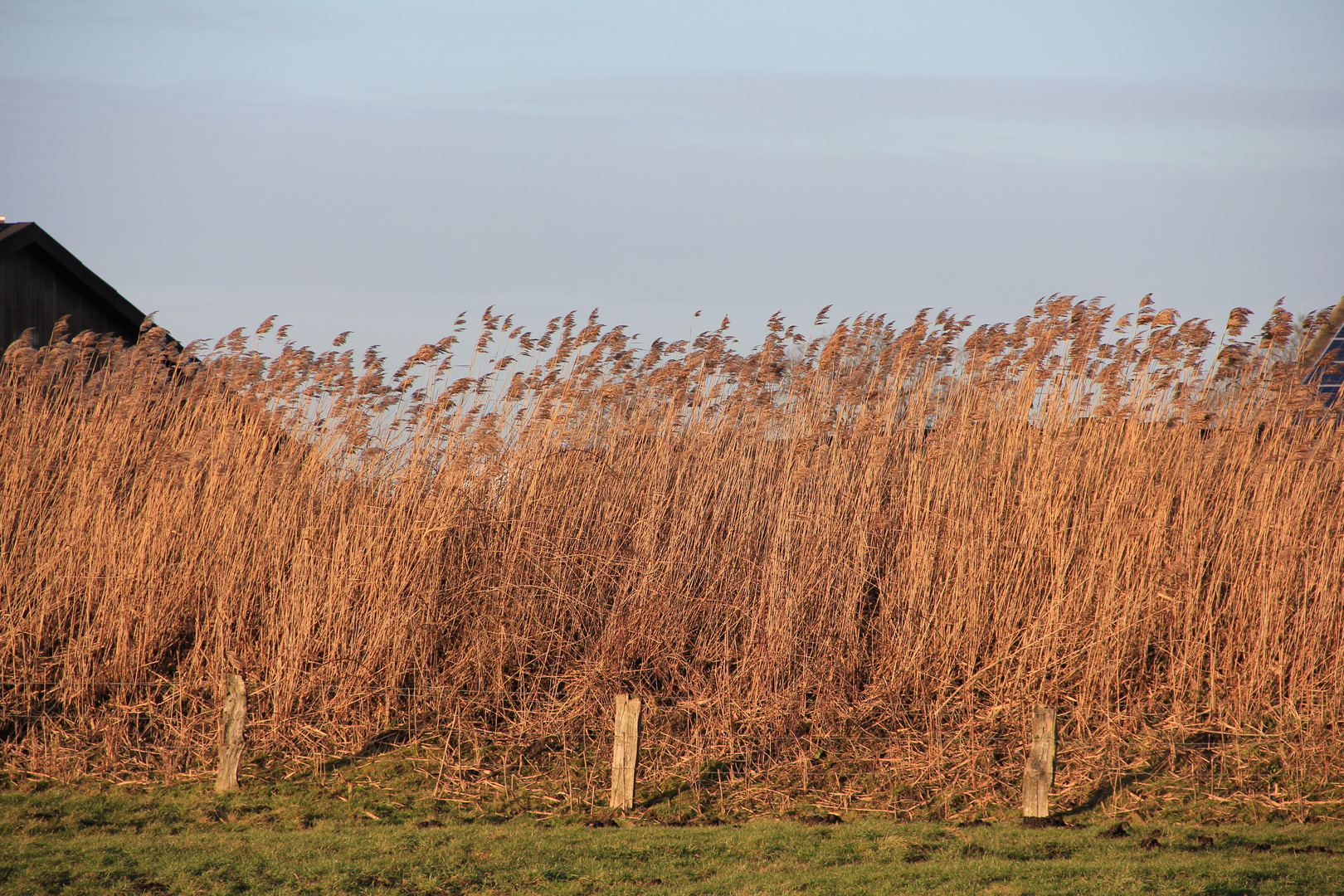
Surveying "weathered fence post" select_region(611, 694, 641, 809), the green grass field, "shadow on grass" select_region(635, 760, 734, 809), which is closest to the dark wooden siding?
the green grass field

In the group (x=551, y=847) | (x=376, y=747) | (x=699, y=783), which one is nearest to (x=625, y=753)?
(x=699, y=783)

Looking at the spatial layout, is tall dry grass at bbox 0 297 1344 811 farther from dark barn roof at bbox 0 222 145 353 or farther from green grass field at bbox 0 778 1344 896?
dark barn roof at bbox 0 222 145 353

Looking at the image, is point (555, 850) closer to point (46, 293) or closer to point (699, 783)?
point (699, 783)

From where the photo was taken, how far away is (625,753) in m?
5.66

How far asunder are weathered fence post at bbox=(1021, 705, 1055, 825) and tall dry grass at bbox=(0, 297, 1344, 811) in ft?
1.49

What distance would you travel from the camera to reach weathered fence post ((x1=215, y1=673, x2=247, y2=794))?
19.1 ft

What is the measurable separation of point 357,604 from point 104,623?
1.66 meters

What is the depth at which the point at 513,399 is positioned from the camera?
23.3 feet

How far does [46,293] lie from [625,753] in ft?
29.1

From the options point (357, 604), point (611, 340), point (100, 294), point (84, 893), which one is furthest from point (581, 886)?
point (100, 294)

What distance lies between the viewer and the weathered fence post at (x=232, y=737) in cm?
581

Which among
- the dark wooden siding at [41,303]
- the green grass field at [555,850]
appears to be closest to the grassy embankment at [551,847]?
the green grass field at [555,850]

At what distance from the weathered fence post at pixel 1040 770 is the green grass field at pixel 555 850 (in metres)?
0.13

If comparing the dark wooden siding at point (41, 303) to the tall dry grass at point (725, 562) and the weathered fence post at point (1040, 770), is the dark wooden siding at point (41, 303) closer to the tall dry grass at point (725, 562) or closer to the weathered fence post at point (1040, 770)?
the tall dry grass at point (725, 562)
